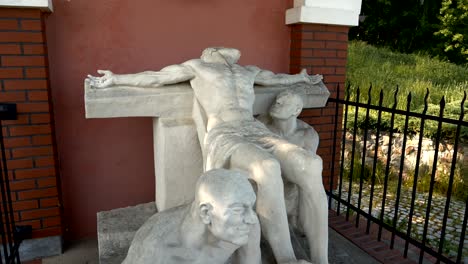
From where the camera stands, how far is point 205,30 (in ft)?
12.0

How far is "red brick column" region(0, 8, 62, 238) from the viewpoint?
2852 mm

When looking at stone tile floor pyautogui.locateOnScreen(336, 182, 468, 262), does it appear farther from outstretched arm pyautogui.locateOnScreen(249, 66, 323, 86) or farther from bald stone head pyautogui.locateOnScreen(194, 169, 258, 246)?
bald stone head pyautogui.locateOnScreen(194, 169, 258, 246)

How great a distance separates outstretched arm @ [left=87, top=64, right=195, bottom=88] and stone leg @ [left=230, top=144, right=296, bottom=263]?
973 millimetres

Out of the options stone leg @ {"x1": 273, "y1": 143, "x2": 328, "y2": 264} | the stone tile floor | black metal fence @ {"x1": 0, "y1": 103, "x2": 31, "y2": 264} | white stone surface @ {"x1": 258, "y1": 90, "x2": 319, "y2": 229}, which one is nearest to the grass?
the stone tile floor

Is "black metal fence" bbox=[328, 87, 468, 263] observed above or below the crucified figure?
below

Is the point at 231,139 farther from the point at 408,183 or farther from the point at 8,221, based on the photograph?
the point at 408,183

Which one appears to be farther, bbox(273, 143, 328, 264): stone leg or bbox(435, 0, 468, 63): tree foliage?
bbox(435, 0, 468, 63): tree foliage

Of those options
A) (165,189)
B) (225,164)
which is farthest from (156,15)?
(225,164)

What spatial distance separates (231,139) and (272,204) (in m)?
0.50

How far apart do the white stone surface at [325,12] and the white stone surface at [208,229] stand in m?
2.61

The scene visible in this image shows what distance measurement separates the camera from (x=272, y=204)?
1.91 meters

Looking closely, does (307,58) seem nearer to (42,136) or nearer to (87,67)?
(87,67)

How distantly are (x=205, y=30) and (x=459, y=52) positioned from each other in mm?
15302

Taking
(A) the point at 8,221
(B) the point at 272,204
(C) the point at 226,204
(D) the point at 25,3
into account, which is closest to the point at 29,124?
(A) the point at 8,221
